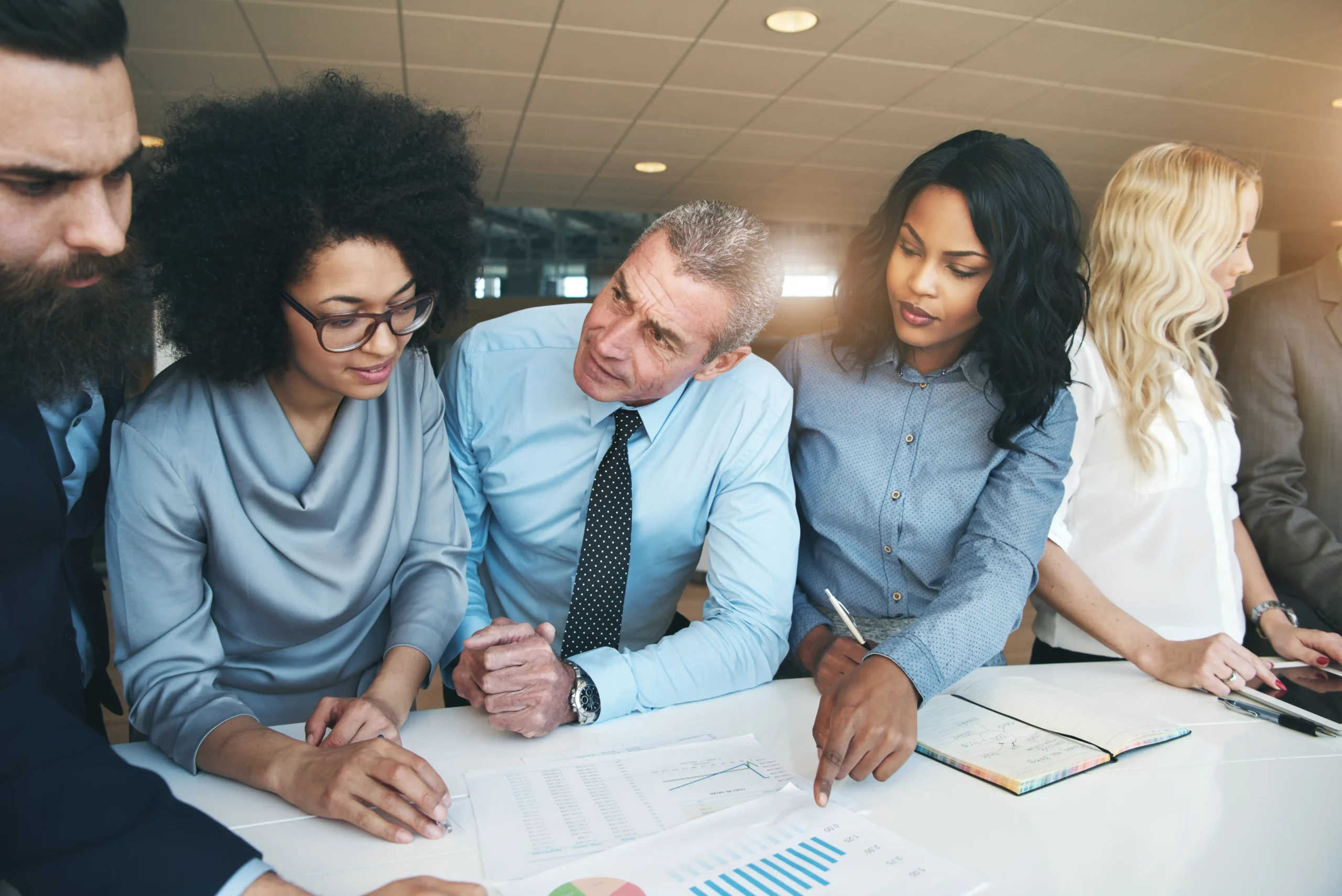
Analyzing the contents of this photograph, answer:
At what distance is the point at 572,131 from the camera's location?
254 inches

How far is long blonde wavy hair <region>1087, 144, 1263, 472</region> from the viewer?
1.91m

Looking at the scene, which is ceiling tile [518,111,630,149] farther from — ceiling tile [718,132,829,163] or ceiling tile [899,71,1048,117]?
ceiling tile [899,71,1048,117]

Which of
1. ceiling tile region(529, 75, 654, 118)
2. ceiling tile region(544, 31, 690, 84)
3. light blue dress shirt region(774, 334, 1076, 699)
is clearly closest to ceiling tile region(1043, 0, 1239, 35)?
ceiling tile region(544, 31, 690, 84)

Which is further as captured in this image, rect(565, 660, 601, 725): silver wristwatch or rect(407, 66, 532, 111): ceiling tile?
rect(407, 66, 532, 111): ceiling tile

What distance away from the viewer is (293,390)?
1.39m

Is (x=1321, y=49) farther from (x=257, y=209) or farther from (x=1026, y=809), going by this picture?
(x=257, y=209)

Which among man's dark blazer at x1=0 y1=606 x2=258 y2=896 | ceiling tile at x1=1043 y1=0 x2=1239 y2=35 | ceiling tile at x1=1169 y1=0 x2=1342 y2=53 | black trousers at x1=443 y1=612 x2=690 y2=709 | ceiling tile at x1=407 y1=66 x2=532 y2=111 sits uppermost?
ceiling tile at x1=1169 y1=0 x2=1342 y2=53

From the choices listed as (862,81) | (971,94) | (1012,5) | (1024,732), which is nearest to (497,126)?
(862,81)

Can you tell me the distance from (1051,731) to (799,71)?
4.79 metres

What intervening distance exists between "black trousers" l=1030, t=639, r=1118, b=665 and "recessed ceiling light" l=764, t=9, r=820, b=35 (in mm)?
3556

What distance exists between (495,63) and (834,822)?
503 cm

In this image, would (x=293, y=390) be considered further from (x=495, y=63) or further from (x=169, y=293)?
(x=495, y=63)

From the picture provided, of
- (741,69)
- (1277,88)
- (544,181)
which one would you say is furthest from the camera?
(544,181)

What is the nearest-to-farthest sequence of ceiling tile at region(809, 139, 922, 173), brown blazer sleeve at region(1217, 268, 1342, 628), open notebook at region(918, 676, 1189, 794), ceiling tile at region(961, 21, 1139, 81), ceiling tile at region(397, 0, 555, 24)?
open notebook at region(918, 676, 1189, 794) < brown blazer sleeve at region(1217, 268, 1342, 628) < ceiling tile at region(397, 0, 555, 24) < ceiling tile at region(961, 21, 1139, 81) < ceiling tile at region(809, 139, 922, 173)
